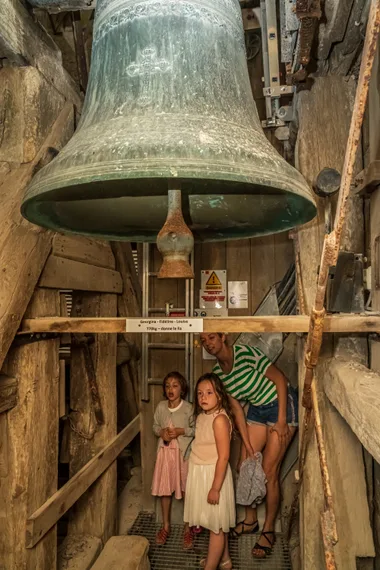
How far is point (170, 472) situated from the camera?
328 cm

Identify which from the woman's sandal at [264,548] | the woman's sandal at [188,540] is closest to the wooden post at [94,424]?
the woman's sandal at [188,540]

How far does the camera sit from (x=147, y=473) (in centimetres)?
364

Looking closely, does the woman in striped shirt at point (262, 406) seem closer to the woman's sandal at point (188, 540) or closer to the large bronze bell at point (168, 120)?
the woman's sandal at point (188, 540)

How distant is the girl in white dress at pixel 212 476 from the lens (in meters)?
2.79

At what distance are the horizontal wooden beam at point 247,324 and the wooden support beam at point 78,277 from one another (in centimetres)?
23

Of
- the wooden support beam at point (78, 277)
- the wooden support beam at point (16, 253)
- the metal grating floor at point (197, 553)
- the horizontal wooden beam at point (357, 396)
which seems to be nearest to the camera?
the horizontal wooden beam at point (357, 396)

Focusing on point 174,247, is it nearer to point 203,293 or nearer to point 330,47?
point 330,47

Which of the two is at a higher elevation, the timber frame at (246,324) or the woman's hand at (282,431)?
the timber frame at (246,324)

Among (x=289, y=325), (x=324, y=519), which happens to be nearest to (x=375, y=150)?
(x=289, y=325)

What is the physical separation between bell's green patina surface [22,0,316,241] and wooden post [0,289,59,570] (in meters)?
0.73

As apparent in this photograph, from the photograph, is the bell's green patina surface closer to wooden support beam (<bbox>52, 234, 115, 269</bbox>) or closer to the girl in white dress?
wooden support beam (<bbox>52, 234, 115, 269</bbox>)

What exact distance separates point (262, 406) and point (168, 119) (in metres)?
2.53

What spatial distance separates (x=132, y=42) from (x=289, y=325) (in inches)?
43.5

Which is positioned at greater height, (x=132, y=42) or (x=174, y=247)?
(x=132, y=42)
